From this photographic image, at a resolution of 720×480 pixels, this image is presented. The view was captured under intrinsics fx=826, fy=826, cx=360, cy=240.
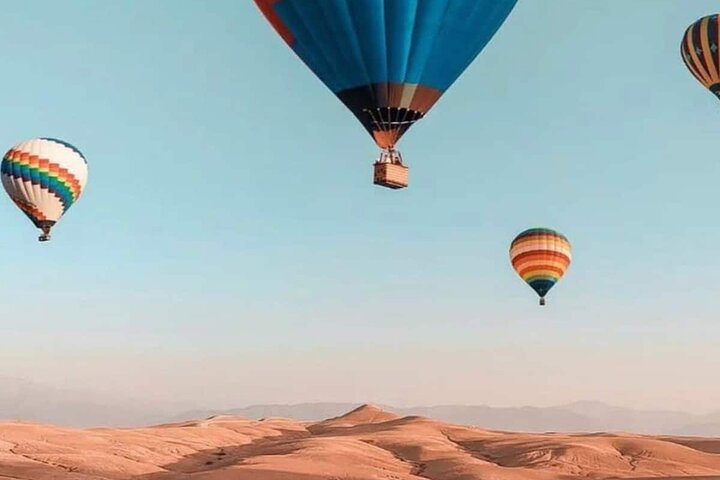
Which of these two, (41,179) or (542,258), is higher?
(41,179)

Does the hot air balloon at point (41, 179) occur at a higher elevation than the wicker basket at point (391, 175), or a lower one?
higher

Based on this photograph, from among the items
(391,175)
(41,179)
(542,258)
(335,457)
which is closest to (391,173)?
(391,175)

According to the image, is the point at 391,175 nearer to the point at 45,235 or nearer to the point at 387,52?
the point at 387,52

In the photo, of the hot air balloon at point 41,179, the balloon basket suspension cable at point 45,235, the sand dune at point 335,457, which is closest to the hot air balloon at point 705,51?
the sand dune at point 335,457

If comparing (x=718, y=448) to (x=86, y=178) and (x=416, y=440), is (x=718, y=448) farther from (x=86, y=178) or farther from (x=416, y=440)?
(x=86, y=178)

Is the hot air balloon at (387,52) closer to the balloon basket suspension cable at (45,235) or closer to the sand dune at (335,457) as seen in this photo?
the sand dune at (335,457)

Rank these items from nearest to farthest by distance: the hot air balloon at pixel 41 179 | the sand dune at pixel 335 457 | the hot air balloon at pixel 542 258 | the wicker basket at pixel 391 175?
the wicker basket at pixel 391 175 < the sand dune at pixel 335 457 < the hot air balloon at pixel 41 179 < the hot air balloon at pixel 542 258

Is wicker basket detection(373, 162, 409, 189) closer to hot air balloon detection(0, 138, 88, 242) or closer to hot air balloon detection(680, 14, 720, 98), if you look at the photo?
hot air balloon detection(680, 14, 720, 98)
